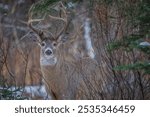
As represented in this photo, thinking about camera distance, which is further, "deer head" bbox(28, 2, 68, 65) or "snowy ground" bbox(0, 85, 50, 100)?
Result: "deer head" bbox(28, 2, 68, 65)

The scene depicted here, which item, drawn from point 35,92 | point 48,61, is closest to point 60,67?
point 48,61

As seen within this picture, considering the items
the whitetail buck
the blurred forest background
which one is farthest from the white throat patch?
the blurred forest background

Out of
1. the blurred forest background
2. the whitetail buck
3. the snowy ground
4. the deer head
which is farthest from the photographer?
the deer head

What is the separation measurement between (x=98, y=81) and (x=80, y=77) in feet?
3.17

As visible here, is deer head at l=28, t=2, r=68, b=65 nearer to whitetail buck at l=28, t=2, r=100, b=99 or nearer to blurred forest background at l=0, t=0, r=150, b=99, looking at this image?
whitetail buck at l=28, t=2, r=100, b=99

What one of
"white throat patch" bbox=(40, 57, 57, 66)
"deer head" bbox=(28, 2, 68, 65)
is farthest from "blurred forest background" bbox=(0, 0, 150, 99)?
"white throat patch" bbox=(40, 57, 57, 66)

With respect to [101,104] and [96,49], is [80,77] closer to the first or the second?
[96,49]

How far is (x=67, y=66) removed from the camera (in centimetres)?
1355

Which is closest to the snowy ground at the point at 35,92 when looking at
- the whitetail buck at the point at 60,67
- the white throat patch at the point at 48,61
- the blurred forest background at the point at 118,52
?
the blurred forest background at the point at 118,52

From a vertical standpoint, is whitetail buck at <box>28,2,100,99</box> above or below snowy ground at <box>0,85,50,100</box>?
above

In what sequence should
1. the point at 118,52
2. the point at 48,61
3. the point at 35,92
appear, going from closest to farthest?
the point at 118,52 → the point at 35,92 → the point at 48,61

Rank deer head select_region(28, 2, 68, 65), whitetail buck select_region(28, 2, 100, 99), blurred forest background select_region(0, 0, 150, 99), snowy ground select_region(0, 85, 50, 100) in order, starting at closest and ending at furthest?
blurred forest background select_region(0, 0, 150, 99) → snowy ground select_region(0, 85, 50, 100) → whitetail buck select_region(28, 2, 100, 99) → deer head select_region(28, 2, 68, 65)

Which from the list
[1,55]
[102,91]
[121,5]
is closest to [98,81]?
[102,91]

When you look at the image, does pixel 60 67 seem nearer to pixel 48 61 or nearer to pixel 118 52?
pixel 48 61
